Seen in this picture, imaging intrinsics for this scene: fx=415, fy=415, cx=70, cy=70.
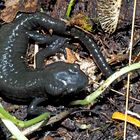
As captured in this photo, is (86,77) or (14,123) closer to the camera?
(14,123)

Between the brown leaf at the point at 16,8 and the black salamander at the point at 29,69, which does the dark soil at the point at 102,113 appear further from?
the brown leaf at the point at 16,8

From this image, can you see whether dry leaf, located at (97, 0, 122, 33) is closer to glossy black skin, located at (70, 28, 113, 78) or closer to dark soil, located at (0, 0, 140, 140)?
dark soil, located at (0, 0, 140, 140)

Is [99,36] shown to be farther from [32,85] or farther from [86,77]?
[32,85]

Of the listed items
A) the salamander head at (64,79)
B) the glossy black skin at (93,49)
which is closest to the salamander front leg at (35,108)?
the salamander head at (64,79)

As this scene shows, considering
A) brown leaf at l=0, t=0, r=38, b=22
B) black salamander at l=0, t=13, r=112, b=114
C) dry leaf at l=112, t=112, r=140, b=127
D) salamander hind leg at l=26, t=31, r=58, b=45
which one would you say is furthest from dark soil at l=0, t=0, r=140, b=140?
brown leaf at l=0, t=0, r=38, b=22

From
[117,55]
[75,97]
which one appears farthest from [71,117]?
[117,55]

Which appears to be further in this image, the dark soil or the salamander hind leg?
the salamander hind leg

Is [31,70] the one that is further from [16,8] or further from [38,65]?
[16,8]

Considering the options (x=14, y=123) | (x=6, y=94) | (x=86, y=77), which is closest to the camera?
(x=14, y=123)

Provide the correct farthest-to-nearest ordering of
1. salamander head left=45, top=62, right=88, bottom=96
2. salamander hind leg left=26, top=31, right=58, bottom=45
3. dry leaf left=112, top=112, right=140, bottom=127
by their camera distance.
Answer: salamander hind leg left=26, top=31, right=58, bottom=45, dry leaf left=112, top=112, right=140, bottom=127, salamander head left=45, top=62, right=88, bottom=96
